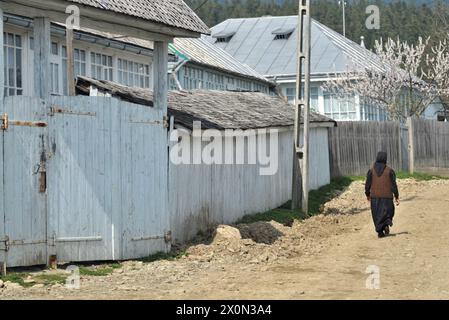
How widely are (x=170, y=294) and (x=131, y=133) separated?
14.4 ft

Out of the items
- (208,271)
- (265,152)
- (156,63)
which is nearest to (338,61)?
(265,152)

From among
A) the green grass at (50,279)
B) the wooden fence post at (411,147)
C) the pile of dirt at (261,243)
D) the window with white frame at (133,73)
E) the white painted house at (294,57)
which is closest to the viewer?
the green grass at (50,279)

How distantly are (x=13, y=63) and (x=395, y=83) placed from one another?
29238 millimetres

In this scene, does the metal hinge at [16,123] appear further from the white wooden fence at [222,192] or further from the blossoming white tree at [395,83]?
the blossoming white tree at [395,83]

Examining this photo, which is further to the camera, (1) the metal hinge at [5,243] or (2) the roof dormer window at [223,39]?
(2) the roof dormer window at [223,39]

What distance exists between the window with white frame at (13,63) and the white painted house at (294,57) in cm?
2829

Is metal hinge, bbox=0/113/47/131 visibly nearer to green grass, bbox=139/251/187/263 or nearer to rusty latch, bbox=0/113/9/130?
rusty latch, bbox=0/113/9/130

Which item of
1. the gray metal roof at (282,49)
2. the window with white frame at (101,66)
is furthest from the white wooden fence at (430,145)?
the window with white frame at (101,66)

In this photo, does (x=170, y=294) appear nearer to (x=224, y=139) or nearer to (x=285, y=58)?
(x=224, y=139)

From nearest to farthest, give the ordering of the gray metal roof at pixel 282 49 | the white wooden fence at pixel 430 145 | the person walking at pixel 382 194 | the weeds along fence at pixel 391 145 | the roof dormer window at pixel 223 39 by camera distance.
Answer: the person walking at pixel 382 194
the weeds along fence at pixel 391 145
the white wooden fence at pixel 430 145
the gray metal roof at pixel 282 49
the roof dormer window at pixel 223 39

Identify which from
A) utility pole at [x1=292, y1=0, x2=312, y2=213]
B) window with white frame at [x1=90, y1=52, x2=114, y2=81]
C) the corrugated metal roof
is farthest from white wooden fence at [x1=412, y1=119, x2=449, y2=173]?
window with white frame at [x1=90, y1=52, x2=114, y2=81]

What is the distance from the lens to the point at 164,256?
53.3 feet

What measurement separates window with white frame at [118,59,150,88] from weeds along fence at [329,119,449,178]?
27.6 ft

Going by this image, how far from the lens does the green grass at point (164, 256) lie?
15.9m
